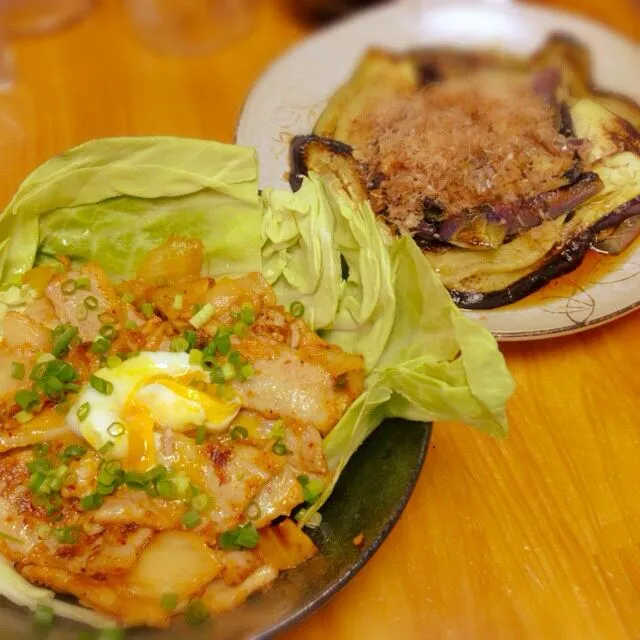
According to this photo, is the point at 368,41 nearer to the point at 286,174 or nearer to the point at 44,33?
the point at 286,174

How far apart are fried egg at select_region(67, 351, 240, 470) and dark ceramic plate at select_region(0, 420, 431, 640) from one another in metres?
0.28

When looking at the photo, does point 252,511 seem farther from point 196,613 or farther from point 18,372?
point 18,372

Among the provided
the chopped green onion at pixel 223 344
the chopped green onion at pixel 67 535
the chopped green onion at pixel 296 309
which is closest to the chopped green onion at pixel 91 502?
the chopped green onion at pixel 67 535

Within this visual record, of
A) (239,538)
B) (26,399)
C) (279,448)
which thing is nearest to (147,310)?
(26,399)

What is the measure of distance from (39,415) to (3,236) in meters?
0.47

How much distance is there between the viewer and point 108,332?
153 centimetres

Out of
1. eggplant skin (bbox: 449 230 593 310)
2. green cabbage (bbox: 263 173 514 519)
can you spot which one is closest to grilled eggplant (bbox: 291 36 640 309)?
eggplant skin (bbox: 449 230 593 310)

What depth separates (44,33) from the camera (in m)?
2.78

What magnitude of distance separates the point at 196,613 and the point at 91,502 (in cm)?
28

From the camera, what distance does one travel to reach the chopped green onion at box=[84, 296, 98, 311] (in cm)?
155

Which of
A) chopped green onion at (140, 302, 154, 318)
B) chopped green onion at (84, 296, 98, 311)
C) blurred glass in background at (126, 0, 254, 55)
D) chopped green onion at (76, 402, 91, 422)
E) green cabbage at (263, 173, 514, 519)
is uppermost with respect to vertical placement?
blurred glass in background at (126, 0, 254, 55)

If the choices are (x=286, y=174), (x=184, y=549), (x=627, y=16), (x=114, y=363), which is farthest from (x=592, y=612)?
(x=627, y=16)

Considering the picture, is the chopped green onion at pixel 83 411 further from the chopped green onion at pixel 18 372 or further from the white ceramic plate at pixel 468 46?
the white ceramic plate at pixel 468 46

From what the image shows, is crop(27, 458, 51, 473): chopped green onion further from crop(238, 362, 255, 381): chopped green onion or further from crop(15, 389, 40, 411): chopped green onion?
crop(238, 362, 255, 381): chopped green onion
